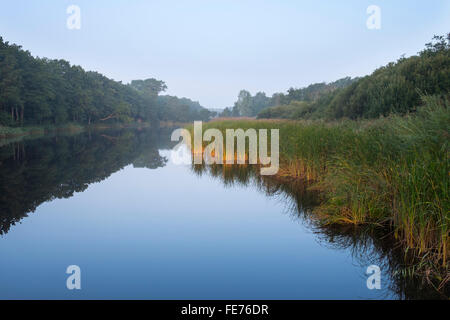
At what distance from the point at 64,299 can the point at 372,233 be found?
4183 mm

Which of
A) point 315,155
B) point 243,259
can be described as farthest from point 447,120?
point 315,155

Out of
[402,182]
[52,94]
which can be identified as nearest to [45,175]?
[402,182]

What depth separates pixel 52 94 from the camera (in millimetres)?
31641

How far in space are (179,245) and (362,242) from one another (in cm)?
266

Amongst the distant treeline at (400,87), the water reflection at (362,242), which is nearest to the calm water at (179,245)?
the water reflection at (362,242)

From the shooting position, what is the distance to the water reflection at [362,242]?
11.3 ft

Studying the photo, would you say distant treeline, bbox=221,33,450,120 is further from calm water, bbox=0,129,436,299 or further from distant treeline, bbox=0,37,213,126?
distant treeline, bbox=0,37,213,126

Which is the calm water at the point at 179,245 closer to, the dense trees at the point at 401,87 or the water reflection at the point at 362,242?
the water reflection at the point at 362,242

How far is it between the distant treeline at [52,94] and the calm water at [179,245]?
2244cm

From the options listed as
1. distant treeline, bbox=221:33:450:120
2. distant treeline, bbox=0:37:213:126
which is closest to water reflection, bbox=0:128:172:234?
distant treeline, bbox=221:33:450:120

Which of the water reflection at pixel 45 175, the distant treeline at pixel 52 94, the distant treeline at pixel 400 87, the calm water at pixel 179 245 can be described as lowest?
the calm water at pixel 179 245

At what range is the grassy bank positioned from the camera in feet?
12.6

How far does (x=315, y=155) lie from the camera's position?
7930 millimetres

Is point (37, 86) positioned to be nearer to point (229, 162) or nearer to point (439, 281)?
point (229, 162)
